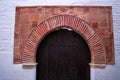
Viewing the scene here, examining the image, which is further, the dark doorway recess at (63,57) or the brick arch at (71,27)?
the dark doorway recess at (63,57)

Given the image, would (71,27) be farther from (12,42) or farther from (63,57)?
(12,42)

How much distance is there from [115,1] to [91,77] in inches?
72.8

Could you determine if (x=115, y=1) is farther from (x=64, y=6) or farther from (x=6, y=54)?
(x=6, y=54)

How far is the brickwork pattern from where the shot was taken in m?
4.02

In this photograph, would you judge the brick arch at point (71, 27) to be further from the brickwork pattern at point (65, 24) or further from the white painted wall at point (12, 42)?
the white painted wall at point (12, 42)

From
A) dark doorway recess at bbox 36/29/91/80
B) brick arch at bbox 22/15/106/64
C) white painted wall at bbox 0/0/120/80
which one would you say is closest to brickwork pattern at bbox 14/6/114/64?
brick arch at bbox 22/15/106/64

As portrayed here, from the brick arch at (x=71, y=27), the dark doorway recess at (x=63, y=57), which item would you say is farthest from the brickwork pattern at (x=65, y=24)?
the dark doorway recess at (x=63, y=57)

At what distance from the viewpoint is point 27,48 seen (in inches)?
161

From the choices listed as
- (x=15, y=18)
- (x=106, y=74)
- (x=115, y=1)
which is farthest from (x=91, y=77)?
(x=15, y=18)

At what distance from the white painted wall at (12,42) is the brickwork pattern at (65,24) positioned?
11 cm

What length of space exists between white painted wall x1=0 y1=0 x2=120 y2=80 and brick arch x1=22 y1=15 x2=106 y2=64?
253 mm

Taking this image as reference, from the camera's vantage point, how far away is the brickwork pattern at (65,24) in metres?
4.02

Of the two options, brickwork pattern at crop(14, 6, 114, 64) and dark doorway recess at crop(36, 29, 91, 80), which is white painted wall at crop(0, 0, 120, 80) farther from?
dark doorway recess at crop(36, 29, 91, 80)

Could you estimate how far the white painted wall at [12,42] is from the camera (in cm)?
397
